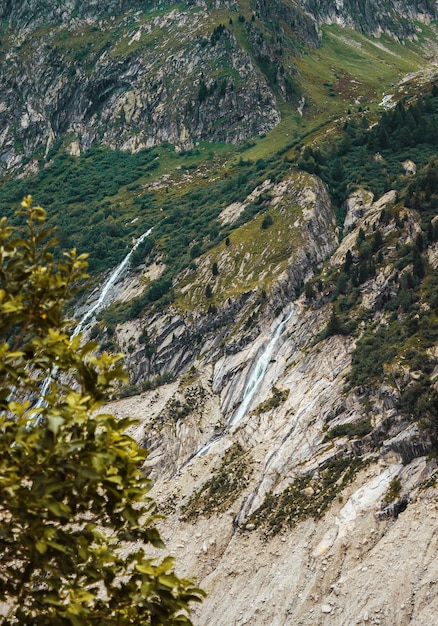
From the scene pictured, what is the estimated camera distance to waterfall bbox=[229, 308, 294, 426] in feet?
279

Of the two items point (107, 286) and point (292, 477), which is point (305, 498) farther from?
point (107, 286)

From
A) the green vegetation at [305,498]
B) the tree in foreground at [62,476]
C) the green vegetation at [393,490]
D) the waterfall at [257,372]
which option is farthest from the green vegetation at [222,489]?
the tree in foreground at [62,476]

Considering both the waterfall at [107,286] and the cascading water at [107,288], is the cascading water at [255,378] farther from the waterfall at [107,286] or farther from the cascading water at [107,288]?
the waterfall at [107,286]

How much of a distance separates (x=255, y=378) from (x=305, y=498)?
27.4 metres

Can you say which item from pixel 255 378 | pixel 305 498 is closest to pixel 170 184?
pixel 255 378

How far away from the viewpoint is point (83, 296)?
420 feet

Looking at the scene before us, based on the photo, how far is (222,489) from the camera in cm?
7062

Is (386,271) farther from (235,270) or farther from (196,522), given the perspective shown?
(196,522)

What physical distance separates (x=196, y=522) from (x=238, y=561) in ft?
25.9

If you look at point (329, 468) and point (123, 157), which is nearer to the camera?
point (329, 468)

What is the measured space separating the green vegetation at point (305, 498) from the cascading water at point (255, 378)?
16806 millimetres

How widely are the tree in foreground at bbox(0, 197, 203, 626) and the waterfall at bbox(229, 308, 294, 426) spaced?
72.3 m

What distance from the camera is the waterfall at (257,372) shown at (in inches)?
3351

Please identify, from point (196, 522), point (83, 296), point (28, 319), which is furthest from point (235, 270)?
point (28, 319)
